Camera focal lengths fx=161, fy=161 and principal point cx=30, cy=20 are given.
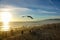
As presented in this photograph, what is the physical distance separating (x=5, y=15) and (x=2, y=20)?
608mm

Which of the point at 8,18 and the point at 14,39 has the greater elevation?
the point at 8,18

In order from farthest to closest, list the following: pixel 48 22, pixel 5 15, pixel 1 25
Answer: pixel 48 22 → pixel 1 25 → pixel 5 15

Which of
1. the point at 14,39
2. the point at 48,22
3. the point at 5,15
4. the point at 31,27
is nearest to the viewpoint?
the point at 14,39

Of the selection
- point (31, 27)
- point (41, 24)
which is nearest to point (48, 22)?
point (41, 24)

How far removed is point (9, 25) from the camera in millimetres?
14023

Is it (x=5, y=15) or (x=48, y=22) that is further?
(x=48, y=22)

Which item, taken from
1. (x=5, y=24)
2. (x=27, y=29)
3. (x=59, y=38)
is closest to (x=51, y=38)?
(x=59, y=38)

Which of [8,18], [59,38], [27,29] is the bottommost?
[59,38]

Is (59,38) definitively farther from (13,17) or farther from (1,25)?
(1,25)

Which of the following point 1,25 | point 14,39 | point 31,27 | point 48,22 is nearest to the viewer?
point 14,39

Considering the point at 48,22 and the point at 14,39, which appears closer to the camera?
the point at 14,39

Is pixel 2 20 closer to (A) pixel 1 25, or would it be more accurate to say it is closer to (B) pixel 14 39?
(A) pixel 1 25

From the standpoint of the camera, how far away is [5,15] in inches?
509

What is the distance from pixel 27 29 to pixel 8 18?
79.5 inches
